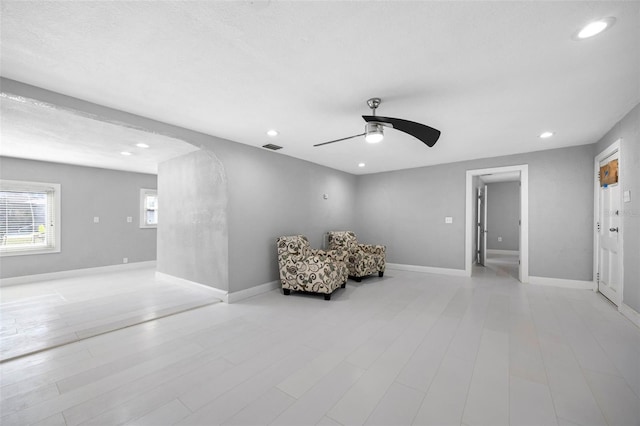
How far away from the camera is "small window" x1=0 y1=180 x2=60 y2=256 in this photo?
505 cm

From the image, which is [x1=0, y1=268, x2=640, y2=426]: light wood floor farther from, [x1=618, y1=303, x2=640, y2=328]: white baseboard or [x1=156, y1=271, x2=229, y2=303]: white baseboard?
[x1=156, y1=271, x2=229, y2=303]: white baseboard

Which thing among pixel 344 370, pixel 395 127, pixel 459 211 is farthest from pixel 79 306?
pixel 459 211

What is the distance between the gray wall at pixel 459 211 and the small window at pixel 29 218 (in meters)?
6.85

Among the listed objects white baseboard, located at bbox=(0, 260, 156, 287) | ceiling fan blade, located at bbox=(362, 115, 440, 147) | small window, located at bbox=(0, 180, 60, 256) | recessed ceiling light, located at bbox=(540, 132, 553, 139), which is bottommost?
white baseboard, located at bbox=(0, 260, 156, 287)

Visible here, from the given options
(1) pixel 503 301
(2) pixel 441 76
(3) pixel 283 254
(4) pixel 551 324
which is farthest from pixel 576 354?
(3) pixel 283 254

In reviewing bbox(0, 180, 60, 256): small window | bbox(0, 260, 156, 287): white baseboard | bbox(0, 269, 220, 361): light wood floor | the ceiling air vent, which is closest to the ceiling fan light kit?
the ceiling air vent

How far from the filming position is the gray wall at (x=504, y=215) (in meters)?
8.75

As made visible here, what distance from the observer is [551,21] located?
5.28ft

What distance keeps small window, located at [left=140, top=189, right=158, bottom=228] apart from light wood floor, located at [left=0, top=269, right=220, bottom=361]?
1743mm

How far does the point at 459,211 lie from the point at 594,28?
4.25 meters

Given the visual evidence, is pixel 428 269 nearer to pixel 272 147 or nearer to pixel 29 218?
pixel 272 147

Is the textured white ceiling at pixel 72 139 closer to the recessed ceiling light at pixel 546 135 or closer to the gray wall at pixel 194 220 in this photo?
the gray wall at pixel 194 220

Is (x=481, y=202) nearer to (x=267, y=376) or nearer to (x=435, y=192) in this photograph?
(x=435, y=192)

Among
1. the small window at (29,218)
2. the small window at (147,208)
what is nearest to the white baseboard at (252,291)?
the small window at (147,208)
